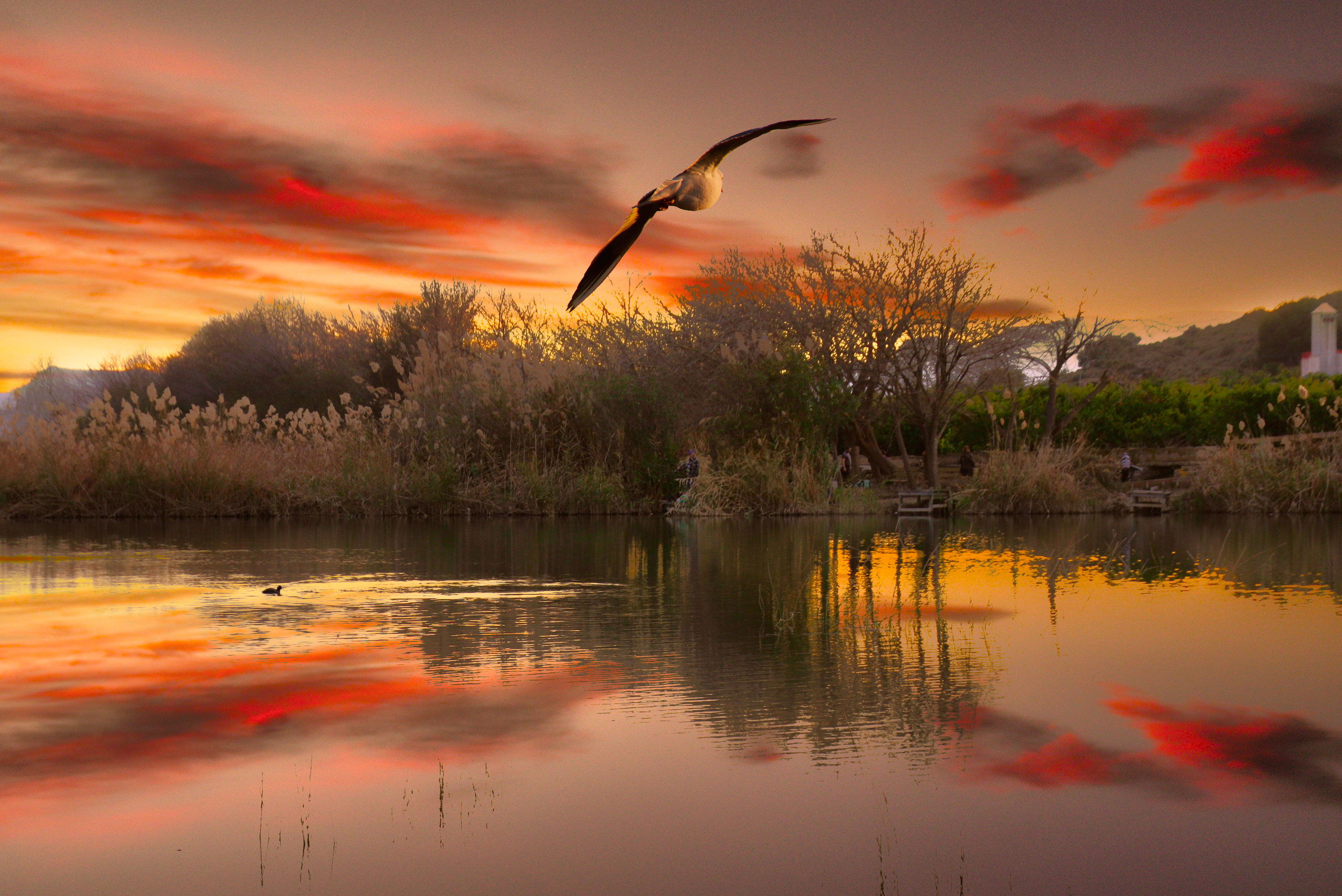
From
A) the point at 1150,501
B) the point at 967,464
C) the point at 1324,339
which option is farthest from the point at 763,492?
the point at 1324,339

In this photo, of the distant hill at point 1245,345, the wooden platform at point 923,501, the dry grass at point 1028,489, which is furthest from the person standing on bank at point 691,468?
the distant hill at point 1245,345

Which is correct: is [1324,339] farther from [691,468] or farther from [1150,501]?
[691,468]

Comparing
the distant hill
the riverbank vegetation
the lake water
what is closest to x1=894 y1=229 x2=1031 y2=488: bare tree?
the riverbank vegetation


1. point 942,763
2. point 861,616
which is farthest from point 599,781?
point 861,616

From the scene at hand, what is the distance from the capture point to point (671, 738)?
3898mm

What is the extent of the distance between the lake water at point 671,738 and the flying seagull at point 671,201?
182 cm

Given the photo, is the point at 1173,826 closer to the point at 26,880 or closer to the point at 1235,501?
the point at 26,880

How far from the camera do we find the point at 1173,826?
3045mm

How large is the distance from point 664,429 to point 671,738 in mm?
14145

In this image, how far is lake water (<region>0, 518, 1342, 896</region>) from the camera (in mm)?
2799

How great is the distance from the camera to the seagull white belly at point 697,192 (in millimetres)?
5359

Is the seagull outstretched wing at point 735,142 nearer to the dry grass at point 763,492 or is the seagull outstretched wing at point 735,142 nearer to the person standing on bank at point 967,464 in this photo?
the dry grass at point 763,492

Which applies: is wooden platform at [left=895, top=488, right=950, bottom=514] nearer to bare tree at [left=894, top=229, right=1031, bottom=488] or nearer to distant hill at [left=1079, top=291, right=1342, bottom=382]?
bare tree at [left=894, top=229, right=1031, bottom=488]

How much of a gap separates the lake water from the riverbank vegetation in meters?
8.35
